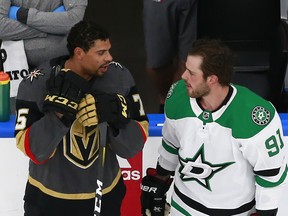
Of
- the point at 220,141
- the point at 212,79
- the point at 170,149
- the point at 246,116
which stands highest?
the point at 212,79

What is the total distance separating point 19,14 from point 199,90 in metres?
1.18

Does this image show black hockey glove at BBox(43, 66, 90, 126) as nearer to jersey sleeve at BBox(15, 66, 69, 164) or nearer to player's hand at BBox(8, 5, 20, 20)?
jersey sleeve at BBox(15, 66, 69, 164)

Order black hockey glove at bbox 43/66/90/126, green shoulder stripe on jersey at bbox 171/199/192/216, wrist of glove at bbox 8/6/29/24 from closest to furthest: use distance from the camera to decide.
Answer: black hockey glove at bbox 43/66/90/126 < green shoulder stripe on jersey at bbox 171/199/192/216 < wrist of glove at bbox 8/6/29/24

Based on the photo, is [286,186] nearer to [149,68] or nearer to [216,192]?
[216,192]

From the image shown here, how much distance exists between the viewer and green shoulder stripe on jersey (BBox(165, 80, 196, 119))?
260 centimetres

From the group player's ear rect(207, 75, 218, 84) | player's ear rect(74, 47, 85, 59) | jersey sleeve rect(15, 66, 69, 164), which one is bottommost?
jersey sleeve rect(15, 66, 69, 164)

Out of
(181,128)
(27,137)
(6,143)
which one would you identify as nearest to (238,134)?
(181,128)

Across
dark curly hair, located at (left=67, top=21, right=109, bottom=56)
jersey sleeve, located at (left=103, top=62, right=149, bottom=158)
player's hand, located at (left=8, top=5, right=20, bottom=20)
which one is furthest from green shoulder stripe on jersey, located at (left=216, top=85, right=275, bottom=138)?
player's hand, located at (left=8, top=5, right=20, bottom=20)

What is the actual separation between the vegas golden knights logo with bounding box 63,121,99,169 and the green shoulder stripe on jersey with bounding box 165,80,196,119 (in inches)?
11.7

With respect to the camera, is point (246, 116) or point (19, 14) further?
point (19, 14)

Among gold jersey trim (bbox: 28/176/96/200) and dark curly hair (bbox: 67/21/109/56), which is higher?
dark curly hair (bbox: 67/21/109/56)

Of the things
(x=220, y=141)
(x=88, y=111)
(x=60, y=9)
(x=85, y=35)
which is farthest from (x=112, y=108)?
(x=60, y=9)

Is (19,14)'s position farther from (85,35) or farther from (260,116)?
(260,116)

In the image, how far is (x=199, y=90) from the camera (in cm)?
250
